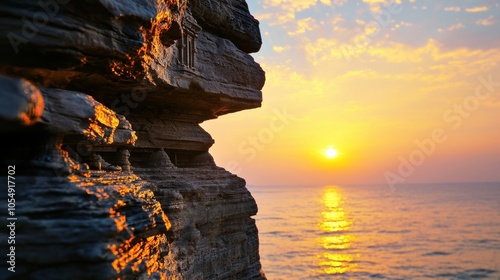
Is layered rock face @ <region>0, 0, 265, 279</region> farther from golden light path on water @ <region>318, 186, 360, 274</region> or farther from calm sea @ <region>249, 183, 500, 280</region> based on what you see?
golden light path on water @ <region>318, 186, 360, 274</region>

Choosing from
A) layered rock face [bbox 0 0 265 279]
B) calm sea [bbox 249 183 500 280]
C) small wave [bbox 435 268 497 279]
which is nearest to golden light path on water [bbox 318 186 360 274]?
calm sea [bbox 249 183 500 280]

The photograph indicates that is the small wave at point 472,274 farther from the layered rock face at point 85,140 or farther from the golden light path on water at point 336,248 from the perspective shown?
the layered rock face at point 85,140

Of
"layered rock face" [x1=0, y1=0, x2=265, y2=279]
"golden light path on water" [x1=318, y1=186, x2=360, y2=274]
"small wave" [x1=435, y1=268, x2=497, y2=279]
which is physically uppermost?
"layered rock face" [x1=0, y1=0, x2=265, y2=279]

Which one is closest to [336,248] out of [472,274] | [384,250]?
[384,250]

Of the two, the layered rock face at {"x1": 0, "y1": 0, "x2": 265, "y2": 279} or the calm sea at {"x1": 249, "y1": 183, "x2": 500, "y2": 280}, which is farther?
the calm sea at {"x1": 249, "y1": 183, "x2": 500, "y2": 280}

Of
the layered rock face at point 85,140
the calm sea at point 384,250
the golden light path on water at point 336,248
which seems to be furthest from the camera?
the golden light path on water at point 336,248

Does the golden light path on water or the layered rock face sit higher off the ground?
the layered rock face

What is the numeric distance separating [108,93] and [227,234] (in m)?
7.59

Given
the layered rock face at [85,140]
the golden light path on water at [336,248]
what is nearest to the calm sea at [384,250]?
the golden light path on water at [336,248]

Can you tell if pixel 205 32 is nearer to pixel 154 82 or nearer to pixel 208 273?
pixel 154 82

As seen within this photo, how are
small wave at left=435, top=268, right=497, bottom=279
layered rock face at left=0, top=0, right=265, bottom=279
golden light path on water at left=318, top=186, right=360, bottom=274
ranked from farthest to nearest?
golden light path on water at left=318, top=186, right=360, bottom=274, small wave at left=435, top=268, right=497, bottom=279, layered rock face at left=0, top=0, right=265, bottom=279

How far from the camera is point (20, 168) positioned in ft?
22.6

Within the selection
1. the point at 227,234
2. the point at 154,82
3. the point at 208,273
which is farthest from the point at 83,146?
the point at 227,234

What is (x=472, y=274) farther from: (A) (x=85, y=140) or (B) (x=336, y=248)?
(A) (x=85, y=140)
